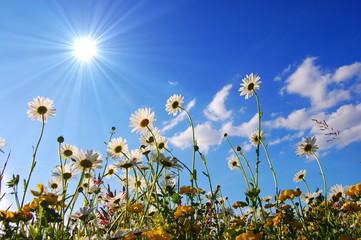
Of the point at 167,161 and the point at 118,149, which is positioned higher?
the point at 118,149

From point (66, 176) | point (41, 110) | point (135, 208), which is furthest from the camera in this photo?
point (41, 110)

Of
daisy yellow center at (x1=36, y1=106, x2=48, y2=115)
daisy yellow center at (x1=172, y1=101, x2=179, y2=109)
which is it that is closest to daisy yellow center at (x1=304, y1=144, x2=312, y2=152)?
daisy yellow center at (x1=172, y1=101, x2=179, y2=109)

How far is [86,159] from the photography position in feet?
9.63

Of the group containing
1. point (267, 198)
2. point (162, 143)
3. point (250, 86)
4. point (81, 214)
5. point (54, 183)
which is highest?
point (250, 86)

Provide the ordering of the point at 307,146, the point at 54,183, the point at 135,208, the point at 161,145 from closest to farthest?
1. the point at 135,208
2. the point at 54,183
3. the point at 161,145
4. the point at 307,146

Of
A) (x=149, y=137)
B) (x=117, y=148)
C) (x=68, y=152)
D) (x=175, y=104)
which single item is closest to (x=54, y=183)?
(x=68, y=152)

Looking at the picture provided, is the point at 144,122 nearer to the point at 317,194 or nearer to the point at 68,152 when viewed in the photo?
the point at 68,152

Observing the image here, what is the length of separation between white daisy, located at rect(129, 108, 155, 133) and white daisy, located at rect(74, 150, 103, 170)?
1.14m

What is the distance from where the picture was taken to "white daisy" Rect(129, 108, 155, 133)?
13.1 ft

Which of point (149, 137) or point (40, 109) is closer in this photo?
point (149, 137)

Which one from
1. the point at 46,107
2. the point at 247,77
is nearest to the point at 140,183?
the point at 46,107

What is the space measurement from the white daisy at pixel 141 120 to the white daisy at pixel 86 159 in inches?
45.0

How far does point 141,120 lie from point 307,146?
2672 millimetres

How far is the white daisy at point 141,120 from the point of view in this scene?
400 centimetres
